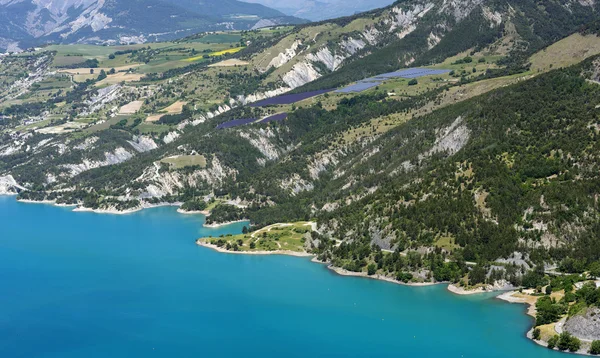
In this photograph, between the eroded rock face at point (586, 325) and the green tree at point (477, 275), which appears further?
the green tree at point (477, 275)

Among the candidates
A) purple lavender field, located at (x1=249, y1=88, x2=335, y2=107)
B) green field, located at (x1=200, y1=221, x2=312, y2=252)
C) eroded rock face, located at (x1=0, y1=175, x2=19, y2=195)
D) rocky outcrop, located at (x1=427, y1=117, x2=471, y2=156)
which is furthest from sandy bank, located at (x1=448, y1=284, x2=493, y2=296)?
eroded rock face, located at (x1=0, y1=175, x2=19, y2=195)

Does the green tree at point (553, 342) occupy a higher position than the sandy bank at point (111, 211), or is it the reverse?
the green tree at point (553, 342)

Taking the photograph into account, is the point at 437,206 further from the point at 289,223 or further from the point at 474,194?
the point at 289,223

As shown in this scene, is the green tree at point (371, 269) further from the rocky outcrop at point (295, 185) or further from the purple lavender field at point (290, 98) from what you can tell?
the purple lavender field at point (290, 98)

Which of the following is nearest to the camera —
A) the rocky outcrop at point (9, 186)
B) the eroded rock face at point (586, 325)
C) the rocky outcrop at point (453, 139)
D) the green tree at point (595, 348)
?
the green tree at point (595, 348)

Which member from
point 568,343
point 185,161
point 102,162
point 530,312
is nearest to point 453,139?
point 530,312

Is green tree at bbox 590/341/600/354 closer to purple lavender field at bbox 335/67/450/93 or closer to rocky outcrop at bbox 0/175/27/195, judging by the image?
purple lavender field at bbox 335/67/450/93

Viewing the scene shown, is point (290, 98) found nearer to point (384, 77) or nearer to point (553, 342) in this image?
point (384, 77)

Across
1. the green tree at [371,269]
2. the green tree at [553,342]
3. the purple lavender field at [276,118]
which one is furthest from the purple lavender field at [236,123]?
the green tree at [553,342]
